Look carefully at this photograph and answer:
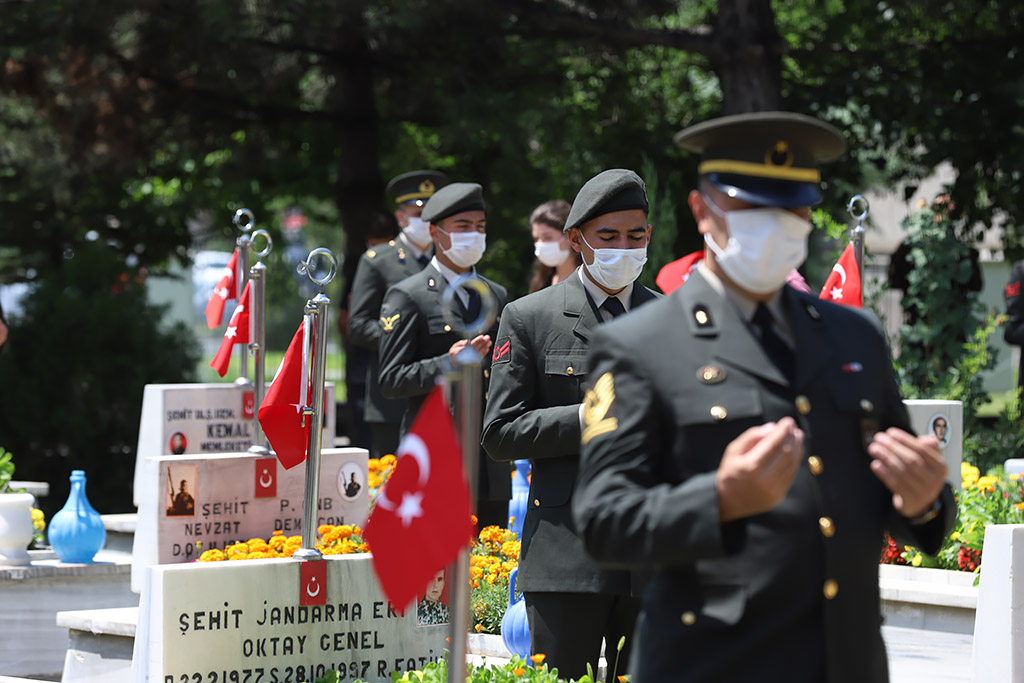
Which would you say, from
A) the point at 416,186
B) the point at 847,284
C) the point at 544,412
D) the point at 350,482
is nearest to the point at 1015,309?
the point at 847,284

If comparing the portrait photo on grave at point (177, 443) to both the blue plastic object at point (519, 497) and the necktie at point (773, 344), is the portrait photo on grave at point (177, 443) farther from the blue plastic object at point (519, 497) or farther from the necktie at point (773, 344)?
the necktie at point (773, 344)

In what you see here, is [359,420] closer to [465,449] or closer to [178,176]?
[178,176]

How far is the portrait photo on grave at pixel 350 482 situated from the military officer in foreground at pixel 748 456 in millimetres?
4765

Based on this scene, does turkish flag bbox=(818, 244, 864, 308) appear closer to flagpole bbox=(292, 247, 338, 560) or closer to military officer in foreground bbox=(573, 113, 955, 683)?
flagpole bbox=(292, 247, 338, 560)

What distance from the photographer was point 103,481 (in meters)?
13.7

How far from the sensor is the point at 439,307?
753cm

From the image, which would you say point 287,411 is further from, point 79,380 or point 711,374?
point 79,380

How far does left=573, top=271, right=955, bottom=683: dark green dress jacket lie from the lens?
2742 millimetres

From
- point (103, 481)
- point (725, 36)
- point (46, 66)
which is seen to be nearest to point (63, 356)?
point (103, 481)

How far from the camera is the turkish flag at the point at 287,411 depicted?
626cm

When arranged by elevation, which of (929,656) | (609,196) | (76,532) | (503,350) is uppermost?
(609,196)

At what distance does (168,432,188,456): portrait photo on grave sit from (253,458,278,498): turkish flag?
2.59 m

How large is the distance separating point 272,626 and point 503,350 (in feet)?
5.08

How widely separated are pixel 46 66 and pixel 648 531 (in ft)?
41.8
